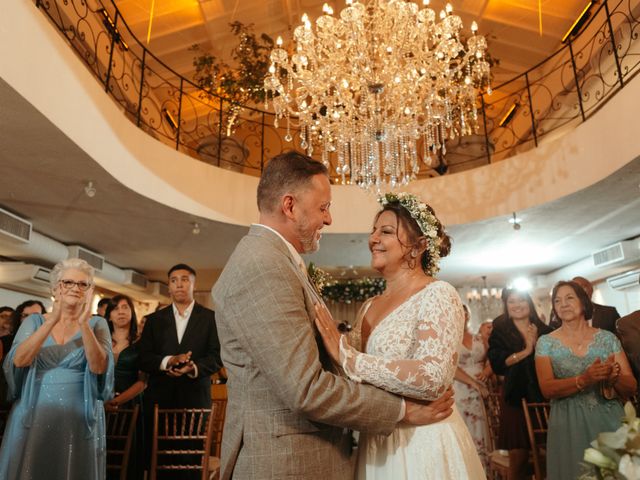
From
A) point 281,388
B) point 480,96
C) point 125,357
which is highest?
point 480,96

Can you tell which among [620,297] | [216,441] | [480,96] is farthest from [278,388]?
[620,297]

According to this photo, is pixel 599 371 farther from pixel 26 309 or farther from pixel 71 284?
pixel 26 309

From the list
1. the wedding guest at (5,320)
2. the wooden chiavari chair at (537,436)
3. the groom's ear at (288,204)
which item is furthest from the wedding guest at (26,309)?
the wooden chiavari chair at (537,436)

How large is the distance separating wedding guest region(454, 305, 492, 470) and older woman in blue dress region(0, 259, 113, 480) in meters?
3.34

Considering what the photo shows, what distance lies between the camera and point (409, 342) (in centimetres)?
179

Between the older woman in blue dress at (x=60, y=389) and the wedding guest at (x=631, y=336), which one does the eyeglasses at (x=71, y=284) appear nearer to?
the older woman in blue dress at (x=60, y=389)

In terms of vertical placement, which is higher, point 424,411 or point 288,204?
point 288,204

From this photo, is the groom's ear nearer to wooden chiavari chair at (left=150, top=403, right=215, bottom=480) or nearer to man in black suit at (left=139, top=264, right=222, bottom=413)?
wooden chiavari chair at (left=150, top=403, right=215, bottom=480)

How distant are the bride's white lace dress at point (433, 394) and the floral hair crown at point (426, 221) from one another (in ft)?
0.82

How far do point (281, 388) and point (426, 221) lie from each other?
102cm

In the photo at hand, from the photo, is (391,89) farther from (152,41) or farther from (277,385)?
(152,41)

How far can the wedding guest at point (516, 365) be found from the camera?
3.77m

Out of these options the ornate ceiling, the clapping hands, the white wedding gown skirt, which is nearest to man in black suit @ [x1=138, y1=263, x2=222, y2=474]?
the white wedding gown skirt

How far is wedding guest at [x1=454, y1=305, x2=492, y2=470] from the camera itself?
16.1 ft
